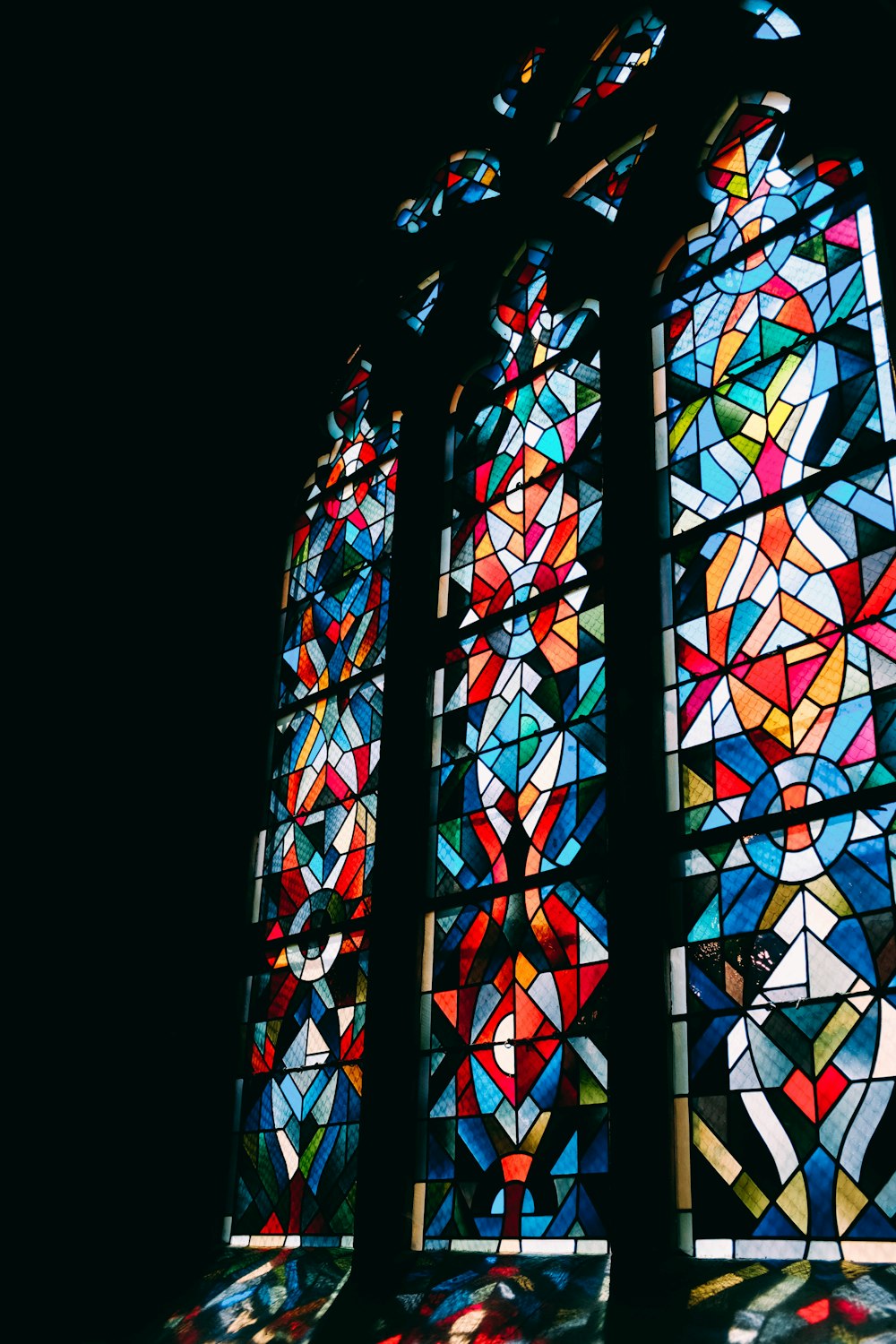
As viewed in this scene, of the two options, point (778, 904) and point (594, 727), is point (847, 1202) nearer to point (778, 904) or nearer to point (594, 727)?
point (778, 904)

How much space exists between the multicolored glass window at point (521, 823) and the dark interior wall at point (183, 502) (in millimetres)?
1148

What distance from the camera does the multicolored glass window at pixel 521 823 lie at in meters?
3.49

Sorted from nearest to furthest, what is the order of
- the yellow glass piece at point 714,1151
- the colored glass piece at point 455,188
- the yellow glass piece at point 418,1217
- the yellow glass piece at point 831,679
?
the yellow glass piece at point 714,1151 < the yellow glass piece at point 831,679 < the yellow glass piece at point 418,1217 < the colored glass piece at point 455,188

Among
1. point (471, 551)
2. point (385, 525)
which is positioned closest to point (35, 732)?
point (385, 525)

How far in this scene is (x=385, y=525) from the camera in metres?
5.08

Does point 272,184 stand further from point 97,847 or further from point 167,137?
point 97,847

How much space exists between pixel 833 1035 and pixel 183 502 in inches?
155

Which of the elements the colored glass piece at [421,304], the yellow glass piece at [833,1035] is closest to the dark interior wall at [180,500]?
the colored glass piece at [421,304]

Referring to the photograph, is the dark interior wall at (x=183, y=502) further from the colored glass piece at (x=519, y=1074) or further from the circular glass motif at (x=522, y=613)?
the circular glass motif at (x=522, y=613)

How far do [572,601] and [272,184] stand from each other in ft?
10.0

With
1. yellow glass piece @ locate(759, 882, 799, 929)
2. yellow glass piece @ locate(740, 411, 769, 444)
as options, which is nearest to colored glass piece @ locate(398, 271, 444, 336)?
yellow glass piece @ locate(740, 411, 769, 444)

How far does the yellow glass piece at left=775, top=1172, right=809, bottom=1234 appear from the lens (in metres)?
2.82

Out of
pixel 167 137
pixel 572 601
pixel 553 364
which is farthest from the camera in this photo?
pixel 167 137

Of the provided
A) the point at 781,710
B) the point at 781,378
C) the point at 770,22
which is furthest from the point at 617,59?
the point at 781,710
